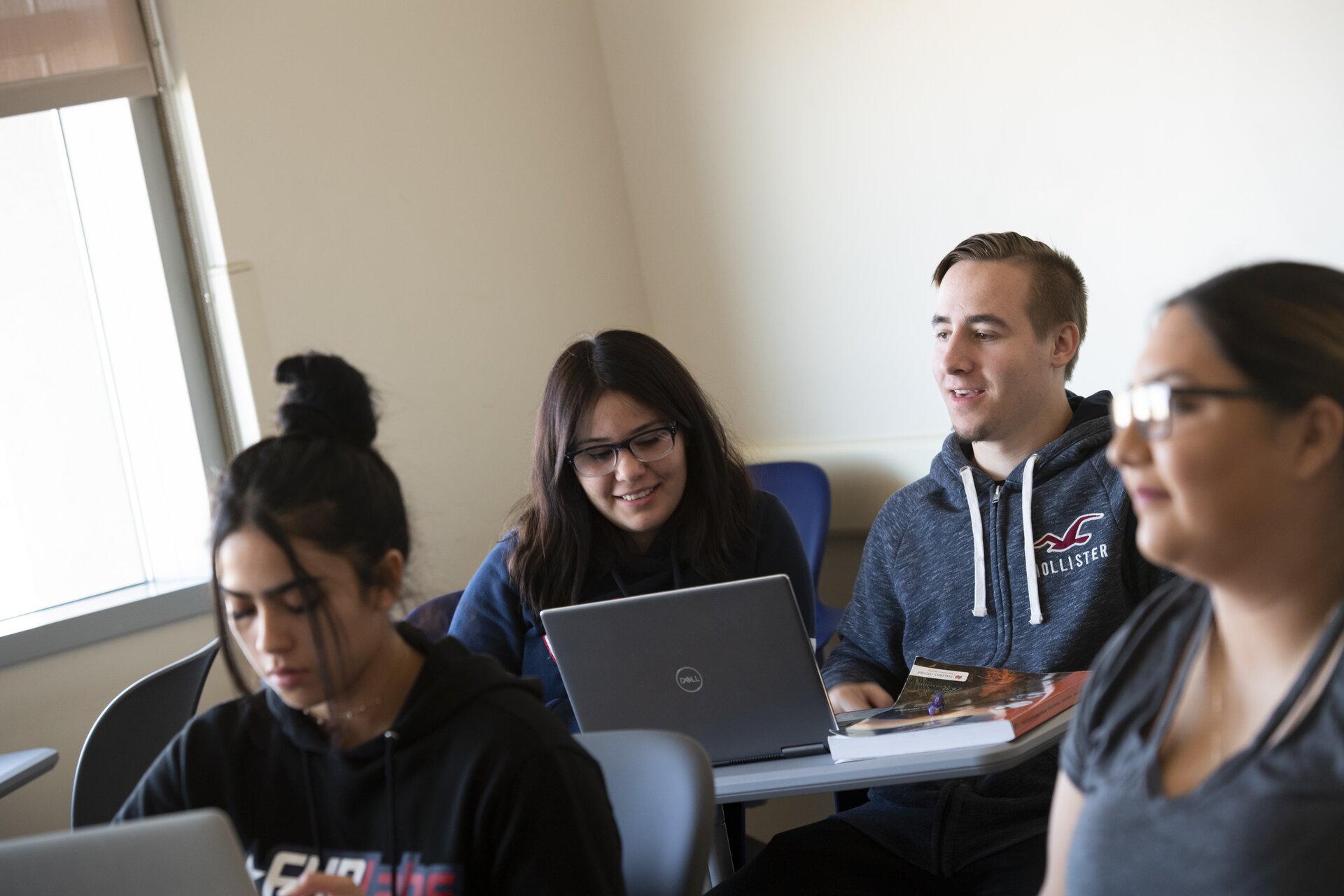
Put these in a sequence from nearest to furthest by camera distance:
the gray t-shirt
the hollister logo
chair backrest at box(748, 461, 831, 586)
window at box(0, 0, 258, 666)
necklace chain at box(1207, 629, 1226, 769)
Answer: the gray t-shirt < necklace chain at box(1207, 629, 1226, 769) < the hollister logo < window at box(0, 0, 258, 666) < chair backrest at box(748, 461, 831, 586)

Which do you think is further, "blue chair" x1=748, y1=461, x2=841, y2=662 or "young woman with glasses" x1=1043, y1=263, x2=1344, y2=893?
"blue chair" x1=748, y1=461, x2=841, y2=662

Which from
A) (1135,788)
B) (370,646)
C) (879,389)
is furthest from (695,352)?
(1135,788)

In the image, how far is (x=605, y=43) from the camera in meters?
3.80

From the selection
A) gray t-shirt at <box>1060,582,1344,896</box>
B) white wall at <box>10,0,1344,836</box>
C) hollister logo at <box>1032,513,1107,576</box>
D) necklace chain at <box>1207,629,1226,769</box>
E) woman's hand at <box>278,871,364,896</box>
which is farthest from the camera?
white wall at <box>10,0,1344,836</box>

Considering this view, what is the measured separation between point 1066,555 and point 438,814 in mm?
1146

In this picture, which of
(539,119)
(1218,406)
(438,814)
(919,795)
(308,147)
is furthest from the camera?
(539,119)

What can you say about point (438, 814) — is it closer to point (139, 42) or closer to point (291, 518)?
point (291, 518)

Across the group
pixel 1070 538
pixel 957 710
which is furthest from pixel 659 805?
pixel 1070 538

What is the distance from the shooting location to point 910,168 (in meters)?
3.09

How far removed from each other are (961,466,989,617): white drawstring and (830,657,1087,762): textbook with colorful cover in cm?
21

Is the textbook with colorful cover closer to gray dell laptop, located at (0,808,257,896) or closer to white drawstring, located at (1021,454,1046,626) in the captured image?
white drawstring, located at (1021,454,1046,626)

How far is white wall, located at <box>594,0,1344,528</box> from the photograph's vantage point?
95.9 inches

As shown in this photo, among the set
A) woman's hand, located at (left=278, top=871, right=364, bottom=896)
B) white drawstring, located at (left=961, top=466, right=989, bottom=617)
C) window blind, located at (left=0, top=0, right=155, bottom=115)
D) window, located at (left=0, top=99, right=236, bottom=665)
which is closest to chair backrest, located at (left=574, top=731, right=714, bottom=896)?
woman's hand, located at (left=278, top=871, right=364, bottom=896)

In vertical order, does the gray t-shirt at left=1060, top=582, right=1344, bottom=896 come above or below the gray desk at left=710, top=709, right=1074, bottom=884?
above
